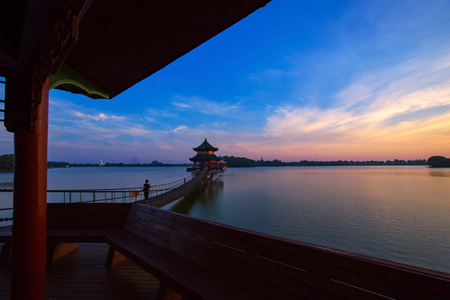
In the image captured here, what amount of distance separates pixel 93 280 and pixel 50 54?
373 centimetres

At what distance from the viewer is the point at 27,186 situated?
267 centimetres

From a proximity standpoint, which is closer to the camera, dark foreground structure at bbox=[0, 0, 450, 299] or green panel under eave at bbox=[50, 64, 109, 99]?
dark foreground structure at bbox=[0, 0, 450, 299]

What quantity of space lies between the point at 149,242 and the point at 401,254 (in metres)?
12.8

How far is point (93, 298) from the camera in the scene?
3.04 metres

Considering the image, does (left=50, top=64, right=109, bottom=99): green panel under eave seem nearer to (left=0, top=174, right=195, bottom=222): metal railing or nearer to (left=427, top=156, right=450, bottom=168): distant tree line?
(left=0, top=174, right=195, bottom=222): metal railing

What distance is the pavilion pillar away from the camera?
263cm

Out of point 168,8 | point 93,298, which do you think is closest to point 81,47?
point 168,8

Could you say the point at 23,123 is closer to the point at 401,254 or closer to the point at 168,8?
the point at 168,8

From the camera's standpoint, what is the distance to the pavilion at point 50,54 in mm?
1966

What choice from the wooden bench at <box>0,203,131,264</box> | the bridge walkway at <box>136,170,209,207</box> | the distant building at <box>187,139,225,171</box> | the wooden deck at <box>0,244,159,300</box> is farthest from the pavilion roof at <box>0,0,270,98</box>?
the distant building at <box>187,139,225,171</box>

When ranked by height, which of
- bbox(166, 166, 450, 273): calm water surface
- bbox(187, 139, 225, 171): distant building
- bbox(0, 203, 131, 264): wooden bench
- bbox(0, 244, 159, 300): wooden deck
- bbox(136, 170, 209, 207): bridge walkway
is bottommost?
bbox(166, 166, 450, 273): calm water surface

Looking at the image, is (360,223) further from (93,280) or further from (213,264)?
(93,280)

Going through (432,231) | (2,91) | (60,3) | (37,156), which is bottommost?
(432,231)

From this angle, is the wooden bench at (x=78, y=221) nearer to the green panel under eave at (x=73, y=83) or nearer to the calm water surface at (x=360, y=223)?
the green panel under eave at (x=73, y=83)
